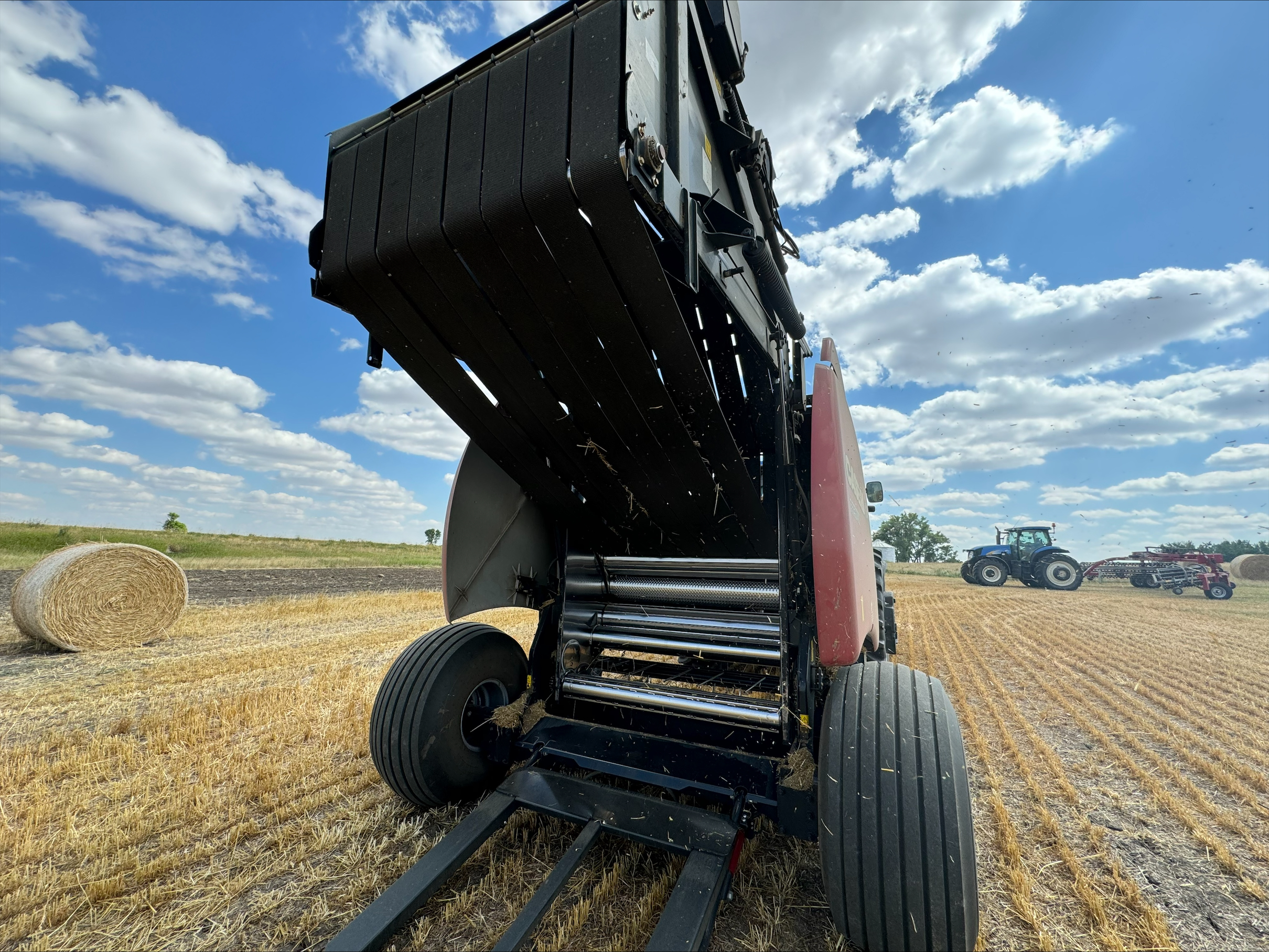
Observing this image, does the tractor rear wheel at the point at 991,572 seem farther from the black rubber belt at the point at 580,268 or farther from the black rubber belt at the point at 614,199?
the black rubber belt at the point at 614,199

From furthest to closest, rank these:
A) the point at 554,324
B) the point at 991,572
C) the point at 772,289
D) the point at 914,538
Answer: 1. the point at 914,538
2. the point at 991,572
3. the point at 772,289
4. the point at 554,324

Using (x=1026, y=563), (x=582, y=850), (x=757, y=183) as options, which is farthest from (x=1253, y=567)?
(x=582, y=850)

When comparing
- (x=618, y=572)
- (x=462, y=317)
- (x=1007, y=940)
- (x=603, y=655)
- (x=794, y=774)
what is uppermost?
(x=462, y=317)

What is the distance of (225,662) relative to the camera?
559cm

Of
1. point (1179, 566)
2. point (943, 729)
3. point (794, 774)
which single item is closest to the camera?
point (943, 729)

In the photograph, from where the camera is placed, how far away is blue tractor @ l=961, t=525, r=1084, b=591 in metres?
18.2

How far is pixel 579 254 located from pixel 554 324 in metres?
0.28

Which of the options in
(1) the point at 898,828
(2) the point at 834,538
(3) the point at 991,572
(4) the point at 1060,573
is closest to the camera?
(1) the point at 898,828

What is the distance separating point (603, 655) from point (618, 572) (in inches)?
20.4

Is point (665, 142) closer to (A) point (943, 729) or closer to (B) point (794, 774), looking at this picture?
(A) point (943, 729)

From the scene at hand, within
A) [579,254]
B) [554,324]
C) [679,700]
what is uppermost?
[579,254]

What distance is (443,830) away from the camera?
2459mm

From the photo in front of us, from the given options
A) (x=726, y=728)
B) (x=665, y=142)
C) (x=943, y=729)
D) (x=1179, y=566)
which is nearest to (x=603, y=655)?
(x=726, y=728)

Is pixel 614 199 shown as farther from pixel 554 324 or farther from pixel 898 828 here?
pixel 898 828
